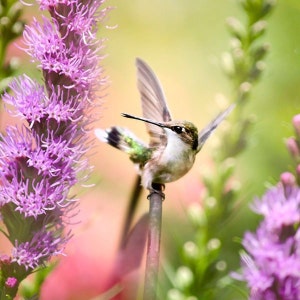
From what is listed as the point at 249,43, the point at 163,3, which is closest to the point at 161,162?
the point at 249,43

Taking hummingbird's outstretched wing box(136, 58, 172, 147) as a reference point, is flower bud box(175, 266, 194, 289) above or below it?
below

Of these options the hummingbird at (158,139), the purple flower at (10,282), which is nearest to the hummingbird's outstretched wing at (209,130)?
the hummingbird at (158,139)

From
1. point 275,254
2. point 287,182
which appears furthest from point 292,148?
point 275,254

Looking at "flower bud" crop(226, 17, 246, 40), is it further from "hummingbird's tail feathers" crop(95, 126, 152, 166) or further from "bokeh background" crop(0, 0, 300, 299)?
"hummingbird's tail feathers" crop(95, 126, 152, 166)

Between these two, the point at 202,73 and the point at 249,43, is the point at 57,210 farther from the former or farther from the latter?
the point at 202,73

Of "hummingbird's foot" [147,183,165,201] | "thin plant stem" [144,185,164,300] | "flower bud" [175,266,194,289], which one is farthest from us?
"flower bud" [175,266,194,289]

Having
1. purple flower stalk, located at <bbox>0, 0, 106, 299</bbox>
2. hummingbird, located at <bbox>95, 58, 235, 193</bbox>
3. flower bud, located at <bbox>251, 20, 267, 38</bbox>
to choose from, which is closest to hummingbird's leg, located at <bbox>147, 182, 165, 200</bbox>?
hummingbird, located at <bbox>95, 58, 235, 193</bbox>

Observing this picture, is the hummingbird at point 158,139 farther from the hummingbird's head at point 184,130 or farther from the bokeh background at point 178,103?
the bokeh background at point 178,103
